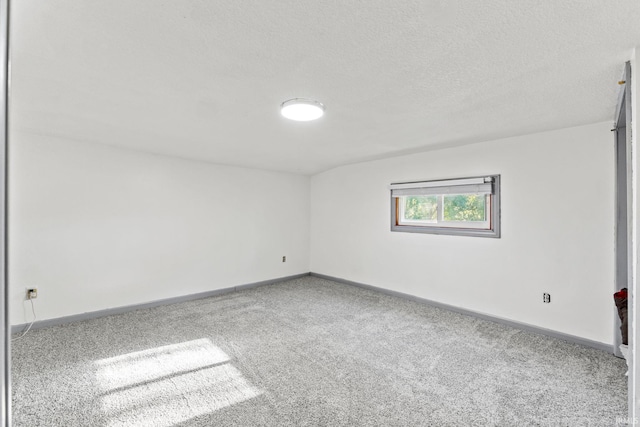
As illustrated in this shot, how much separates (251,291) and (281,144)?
2.32 metres

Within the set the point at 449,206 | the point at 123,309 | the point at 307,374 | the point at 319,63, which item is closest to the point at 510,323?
the point at 449,206

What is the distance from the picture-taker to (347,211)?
494 centimetres

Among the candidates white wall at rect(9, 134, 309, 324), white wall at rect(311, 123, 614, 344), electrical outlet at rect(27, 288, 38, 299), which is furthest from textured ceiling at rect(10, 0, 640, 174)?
electrical outlet at rect(27, 288, 38, 299)

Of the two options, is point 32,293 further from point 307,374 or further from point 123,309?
point 307,374

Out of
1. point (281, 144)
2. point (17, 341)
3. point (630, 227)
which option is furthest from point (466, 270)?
point (17, 341)

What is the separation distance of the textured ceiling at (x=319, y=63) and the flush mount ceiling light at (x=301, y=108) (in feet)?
0.24

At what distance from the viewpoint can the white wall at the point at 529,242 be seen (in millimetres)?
2662

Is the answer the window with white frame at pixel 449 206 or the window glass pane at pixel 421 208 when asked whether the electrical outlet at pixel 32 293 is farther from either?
the window glass pane at pixel 421 208

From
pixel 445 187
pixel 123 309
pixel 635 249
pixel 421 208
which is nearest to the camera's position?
pixel 635 249

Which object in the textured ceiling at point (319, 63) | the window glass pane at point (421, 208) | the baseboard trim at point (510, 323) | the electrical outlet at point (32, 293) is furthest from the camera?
the window glass pane at point (421, 208)

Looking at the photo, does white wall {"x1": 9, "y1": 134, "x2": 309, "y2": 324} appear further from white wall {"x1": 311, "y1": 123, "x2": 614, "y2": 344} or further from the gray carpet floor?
white wall {"x1": 311, "y1": 123, "x2": 614, "y2": 344}

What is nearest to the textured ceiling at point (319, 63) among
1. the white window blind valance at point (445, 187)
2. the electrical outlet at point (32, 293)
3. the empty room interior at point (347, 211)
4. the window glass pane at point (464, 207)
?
the empty room interior at point (347, 211)

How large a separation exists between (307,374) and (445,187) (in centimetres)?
262

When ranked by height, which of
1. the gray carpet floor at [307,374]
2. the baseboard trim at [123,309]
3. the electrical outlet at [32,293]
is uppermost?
the electrical outlet at [32,293]
